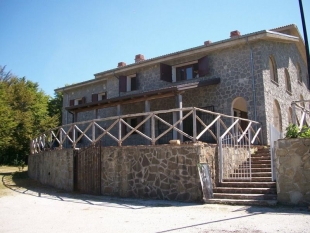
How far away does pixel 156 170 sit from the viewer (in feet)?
29.2

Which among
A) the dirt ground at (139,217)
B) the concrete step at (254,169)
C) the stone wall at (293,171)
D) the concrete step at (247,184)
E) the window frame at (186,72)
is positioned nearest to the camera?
the dirt ground at (139,217)

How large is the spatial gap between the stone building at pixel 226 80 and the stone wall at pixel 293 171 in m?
5.17

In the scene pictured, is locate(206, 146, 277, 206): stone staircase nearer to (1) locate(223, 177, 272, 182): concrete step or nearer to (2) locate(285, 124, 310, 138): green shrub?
(1) locate(223, 177, 272, 182): concrete step

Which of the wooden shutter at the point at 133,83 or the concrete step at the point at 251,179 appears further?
the wooden shutter at the point at 133,83

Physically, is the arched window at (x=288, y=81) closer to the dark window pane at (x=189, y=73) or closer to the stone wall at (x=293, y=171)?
the dark window pane at (x=189, y=73)

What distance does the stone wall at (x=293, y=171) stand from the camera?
264 inches

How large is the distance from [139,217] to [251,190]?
3.14 metres

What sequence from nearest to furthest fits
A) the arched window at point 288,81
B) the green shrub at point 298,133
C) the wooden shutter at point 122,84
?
the green shrub at point 298,133
the arched window at point 288,81
the wooden shutter at point 122,84

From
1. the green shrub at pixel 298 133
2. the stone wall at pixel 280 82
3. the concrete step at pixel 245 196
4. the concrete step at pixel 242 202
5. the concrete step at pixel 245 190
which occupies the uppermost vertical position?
the stone wall at pixel 280 82

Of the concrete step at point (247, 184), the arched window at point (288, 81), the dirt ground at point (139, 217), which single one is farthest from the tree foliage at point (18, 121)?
the arched window at point (288, 81)

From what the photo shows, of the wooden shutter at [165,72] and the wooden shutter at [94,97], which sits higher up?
the wooden shutter at [165,72]

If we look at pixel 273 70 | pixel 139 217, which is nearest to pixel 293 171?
pixel 139 217

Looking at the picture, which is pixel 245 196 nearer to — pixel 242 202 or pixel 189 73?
pixel 242 202

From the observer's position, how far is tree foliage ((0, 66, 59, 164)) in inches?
742
